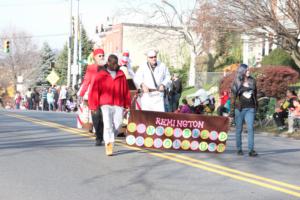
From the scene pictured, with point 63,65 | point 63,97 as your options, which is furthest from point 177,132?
point 63,65

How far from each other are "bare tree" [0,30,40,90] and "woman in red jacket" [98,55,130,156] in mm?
76460

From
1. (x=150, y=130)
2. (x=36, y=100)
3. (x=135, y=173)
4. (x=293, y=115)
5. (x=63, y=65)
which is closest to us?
(x=135, y=173)

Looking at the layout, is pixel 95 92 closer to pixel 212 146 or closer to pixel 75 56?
pixel 212 146

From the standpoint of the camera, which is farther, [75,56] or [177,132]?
[75,56]

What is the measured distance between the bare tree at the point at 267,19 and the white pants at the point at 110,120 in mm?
13599

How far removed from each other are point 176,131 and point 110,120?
53.1 inches

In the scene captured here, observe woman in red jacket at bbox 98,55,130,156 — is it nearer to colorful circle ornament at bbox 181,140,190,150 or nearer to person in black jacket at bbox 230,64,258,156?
colorful circle ornament at bbox 181,140,190,150

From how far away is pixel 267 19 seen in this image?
23250 mm

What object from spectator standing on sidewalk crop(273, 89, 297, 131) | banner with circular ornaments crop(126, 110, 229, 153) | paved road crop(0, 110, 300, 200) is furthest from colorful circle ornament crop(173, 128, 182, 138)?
spectator standing on sidewalk crop(273, 89, 297, 131)

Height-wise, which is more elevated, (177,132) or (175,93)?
(175,93)

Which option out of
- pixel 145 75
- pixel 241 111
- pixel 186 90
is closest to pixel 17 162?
pixel 145 75

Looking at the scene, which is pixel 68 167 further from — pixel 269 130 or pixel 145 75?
pixel 269 130

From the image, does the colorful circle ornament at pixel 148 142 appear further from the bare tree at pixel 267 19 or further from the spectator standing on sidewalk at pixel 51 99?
the spectator standing on sidewalk at pixel 51 99

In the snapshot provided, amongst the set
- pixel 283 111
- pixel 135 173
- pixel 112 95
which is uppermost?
pixel 112 95
